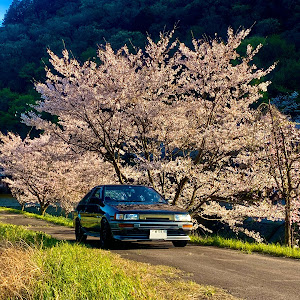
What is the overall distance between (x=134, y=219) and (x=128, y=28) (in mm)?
95348

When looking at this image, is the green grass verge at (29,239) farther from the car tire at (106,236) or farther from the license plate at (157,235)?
the license plate at (157,235)

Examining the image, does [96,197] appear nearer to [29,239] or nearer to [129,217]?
[129,217]

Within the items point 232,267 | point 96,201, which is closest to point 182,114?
point 96,201

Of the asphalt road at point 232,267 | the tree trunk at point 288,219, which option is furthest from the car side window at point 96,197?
the tree trunk at point 288,219

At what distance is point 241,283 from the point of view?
658 cm

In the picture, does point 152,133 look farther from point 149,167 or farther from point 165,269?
point 165,269

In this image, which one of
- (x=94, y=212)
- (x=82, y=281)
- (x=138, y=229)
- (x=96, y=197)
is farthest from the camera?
(x=96, y=197)

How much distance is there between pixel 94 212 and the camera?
11.8m

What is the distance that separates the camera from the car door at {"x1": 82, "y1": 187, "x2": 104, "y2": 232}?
452 inches

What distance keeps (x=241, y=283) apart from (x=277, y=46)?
203ft

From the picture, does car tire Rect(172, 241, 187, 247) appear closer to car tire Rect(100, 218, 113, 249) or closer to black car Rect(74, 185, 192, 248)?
black car Rect(74, 185, 192, 248)

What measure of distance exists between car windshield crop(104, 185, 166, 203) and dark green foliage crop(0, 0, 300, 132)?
40797 mm

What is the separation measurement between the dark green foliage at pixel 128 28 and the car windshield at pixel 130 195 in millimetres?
40797

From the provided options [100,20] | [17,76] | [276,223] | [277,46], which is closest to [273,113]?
[276,223]
